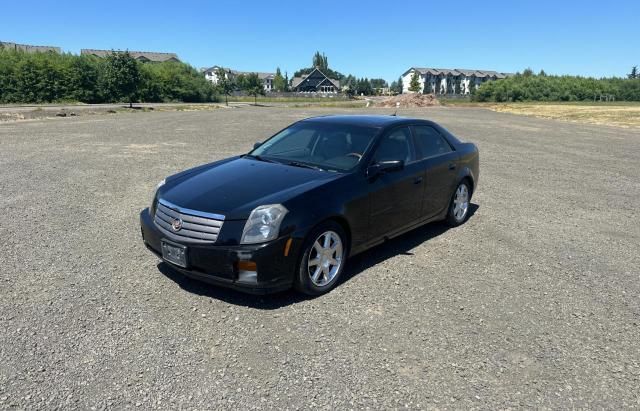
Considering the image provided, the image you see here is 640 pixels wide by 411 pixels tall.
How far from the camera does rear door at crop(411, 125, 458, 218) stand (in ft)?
17.8

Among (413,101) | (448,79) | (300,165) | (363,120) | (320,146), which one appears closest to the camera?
(300,165)

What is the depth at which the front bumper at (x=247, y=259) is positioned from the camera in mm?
3580

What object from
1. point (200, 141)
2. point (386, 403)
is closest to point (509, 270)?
point (386, 403)

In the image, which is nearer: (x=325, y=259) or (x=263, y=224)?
(x=263, y=224)

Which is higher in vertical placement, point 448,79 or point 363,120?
point 448,79

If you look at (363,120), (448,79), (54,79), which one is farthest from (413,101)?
(448,79)

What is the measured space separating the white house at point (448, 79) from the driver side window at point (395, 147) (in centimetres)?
14137

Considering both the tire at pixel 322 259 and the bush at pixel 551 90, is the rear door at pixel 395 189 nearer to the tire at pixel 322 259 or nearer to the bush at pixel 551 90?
the tire at pixel 322 259

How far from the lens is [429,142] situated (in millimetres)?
5660

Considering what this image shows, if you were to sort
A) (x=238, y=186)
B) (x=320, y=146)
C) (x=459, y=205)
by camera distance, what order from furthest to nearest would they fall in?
(x=459, y=205)
(x=320, y=146)
(x=238, y=186)

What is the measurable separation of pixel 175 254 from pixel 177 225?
0.82 ft

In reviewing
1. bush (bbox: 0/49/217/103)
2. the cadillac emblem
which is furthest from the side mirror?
bush (bbox: 0/49/217/103)

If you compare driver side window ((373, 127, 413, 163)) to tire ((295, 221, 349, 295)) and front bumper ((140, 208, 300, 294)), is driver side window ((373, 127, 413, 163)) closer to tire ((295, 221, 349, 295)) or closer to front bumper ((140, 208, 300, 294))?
tire ((295, 221, 349, 295))

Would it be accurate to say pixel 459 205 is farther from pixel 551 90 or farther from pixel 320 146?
pixel 551 90
